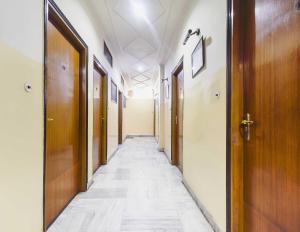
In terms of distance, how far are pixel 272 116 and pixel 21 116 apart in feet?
5.09

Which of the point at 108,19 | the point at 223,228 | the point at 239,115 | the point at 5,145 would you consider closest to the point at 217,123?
the point at 239,115

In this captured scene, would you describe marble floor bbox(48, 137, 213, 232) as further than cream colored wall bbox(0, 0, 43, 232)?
Yes

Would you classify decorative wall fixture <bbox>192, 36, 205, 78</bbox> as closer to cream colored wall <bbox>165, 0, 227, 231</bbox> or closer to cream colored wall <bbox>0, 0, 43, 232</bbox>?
cream colored wall <bbox>165, 0, 227, 231</bbox>

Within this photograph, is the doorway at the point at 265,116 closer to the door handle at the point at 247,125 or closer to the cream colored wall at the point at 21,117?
the door handle at the point at 247,125

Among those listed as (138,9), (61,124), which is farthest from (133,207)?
(138,9)

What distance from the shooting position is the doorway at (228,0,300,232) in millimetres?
903

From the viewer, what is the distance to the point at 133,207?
2096 millimetres

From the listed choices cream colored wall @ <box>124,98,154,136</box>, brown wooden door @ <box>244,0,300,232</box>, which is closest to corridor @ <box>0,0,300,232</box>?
brown wooden door @ <box>244,0,300,232</box>

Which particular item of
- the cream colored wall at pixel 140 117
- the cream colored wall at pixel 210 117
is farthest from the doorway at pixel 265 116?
the cream colored wall at pixel 140 117

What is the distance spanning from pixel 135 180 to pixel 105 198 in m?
0.76

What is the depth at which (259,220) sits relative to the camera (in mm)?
1146

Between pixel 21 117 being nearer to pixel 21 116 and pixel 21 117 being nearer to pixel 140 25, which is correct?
pixel 21 116

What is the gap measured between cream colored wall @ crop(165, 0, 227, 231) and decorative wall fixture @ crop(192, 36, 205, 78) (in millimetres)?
82

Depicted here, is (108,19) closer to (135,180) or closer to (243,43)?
(243,43)
